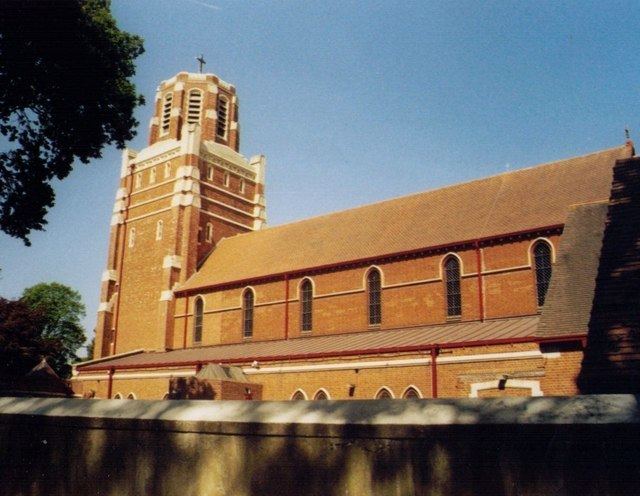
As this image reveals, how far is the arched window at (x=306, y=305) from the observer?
24.0 m

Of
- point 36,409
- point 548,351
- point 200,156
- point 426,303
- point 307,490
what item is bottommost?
point 307,490

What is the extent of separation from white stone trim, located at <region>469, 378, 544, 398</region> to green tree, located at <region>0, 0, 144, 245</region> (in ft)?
38.0

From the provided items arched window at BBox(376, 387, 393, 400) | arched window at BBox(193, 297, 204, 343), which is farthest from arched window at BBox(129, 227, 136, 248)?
arched window at BBox(376, 387, 393, 400)

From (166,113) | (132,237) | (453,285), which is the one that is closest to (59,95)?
(453,285)

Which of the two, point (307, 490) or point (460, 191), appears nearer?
point (307, 490)

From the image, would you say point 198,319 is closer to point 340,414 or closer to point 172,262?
point 172,262

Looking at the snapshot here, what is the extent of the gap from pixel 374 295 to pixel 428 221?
12.5 feet

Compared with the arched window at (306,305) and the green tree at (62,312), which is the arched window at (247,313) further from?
the green tree at (62,312)

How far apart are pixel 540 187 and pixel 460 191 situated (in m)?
3.55

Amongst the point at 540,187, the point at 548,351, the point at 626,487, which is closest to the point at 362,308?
the point at 540,187

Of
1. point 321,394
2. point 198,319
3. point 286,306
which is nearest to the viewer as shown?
point 321,394

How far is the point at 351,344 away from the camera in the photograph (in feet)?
65.7

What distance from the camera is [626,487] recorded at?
9.67 ft

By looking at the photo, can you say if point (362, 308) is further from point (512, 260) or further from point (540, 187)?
point (540, 187)
